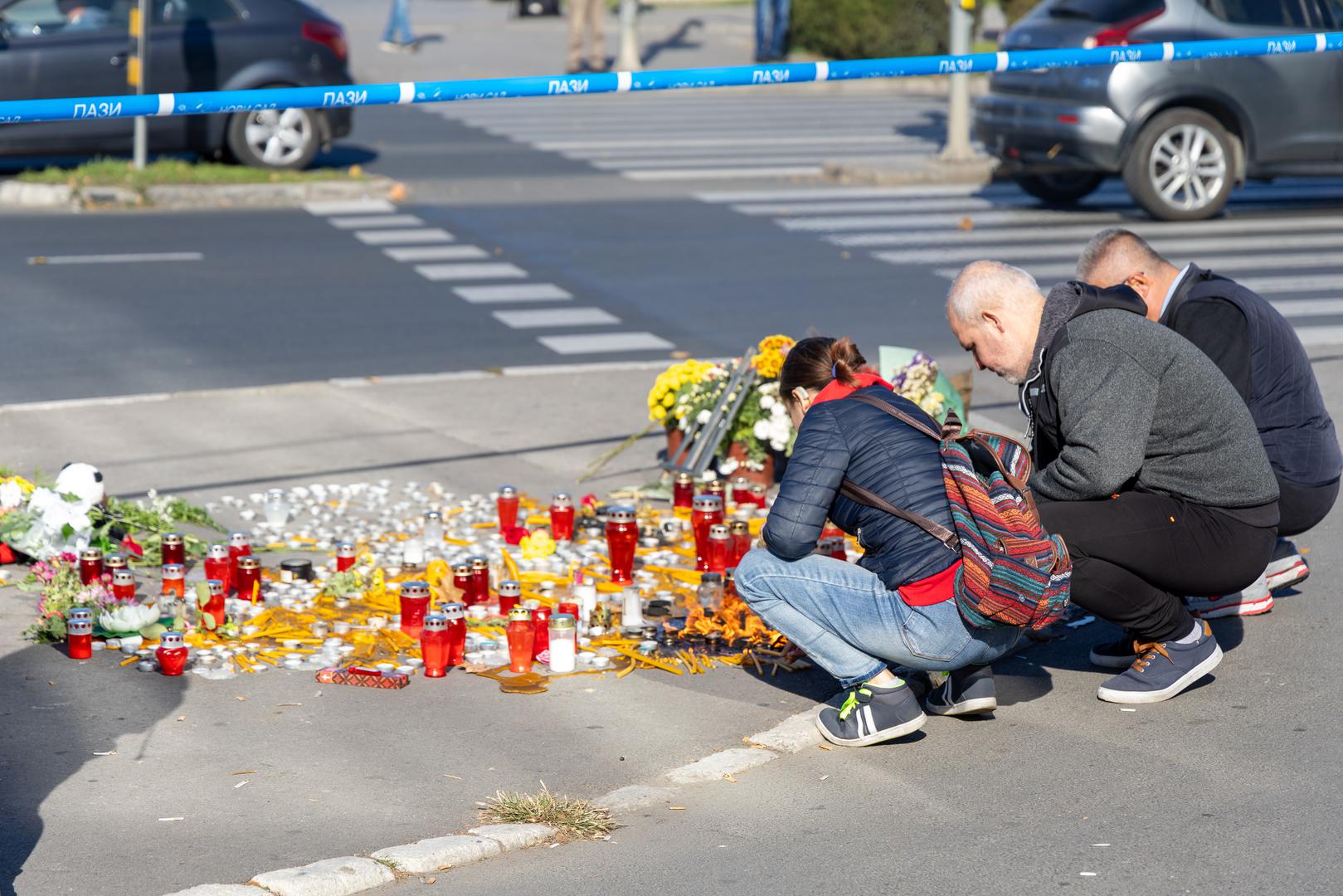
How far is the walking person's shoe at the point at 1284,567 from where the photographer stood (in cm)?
656

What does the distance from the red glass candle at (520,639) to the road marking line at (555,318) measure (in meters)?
6.21

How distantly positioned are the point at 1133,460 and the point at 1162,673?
0.76m

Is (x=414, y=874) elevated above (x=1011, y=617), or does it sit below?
below

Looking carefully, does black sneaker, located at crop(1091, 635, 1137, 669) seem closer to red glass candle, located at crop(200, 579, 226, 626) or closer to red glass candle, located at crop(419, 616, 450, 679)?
red glass candle, located at crop(419, 616, 450, 679)

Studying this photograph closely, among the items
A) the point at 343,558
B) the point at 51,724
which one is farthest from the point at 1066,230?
the point at 51,724

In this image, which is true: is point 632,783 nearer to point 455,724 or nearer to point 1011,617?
point 455,724

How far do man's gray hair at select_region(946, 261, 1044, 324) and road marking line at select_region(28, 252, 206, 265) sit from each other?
971cm

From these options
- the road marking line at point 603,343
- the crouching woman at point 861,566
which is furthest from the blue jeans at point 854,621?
the road marking line at point 603,343

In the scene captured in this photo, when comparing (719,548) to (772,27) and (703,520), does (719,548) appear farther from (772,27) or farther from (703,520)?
(772,27)

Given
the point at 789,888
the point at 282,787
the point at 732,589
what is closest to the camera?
the point at 789,888

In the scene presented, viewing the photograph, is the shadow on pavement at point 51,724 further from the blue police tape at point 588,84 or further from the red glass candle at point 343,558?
the blue police tape at point 588,84

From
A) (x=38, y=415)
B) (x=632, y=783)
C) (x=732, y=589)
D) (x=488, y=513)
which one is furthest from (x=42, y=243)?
(x=632, y=783)

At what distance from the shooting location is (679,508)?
7.74 m

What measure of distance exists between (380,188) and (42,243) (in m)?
3.78
